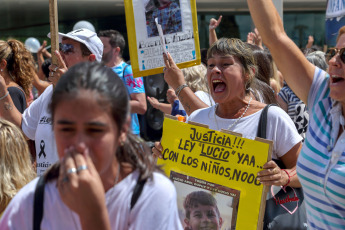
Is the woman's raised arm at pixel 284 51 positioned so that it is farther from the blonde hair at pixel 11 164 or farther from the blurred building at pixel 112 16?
the blurred building at pixel 112 16

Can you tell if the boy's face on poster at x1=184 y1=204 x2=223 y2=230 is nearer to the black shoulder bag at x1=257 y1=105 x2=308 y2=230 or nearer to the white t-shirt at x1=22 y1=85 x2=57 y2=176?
the black shoulder bag at x1=257 y1=105 x2=308 y2=230

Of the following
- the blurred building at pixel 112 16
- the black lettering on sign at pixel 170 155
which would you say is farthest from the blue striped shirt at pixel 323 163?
the blurred building at pixel 112 16

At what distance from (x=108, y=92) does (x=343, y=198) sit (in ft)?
3.57

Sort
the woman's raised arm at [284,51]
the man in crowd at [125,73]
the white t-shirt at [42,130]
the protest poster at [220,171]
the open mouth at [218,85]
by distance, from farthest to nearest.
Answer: the man in crowd at [125,73]
the white t-shirt at [42,130]
the open mouth at [218,85]
the protest poster at [220,171]
the woman's raised arm at [284,51]

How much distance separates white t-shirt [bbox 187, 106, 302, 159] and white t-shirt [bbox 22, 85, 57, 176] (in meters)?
1.09

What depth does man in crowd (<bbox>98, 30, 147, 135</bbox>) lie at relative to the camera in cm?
553

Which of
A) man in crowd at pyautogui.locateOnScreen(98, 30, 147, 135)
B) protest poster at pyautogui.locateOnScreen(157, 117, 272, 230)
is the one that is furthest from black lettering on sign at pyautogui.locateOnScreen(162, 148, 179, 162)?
man in crowd at pyautogui.locateOnScreen(98, 30, 147, 135)

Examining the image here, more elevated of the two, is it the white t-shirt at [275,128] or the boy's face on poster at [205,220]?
the white t-shirt at [275,128]

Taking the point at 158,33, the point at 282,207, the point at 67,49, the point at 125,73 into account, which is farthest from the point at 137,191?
the point at 125,73

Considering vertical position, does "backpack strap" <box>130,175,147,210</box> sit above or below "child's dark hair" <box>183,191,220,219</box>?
above

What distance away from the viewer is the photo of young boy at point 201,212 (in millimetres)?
2975

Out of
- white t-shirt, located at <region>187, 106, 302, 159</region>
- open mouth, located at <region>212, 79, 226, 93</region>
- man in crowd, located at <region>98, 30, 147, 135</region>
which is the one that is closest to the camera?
white t-shirt, located at <region>187, 106, 302, 159</region>

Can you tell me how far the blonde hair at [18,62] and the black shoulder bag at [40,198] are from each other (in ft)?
10.3

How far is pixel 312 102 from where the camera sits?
7.97 feet
